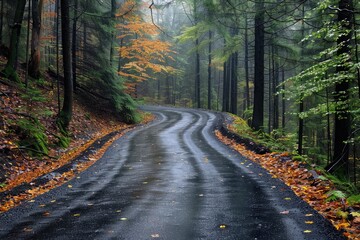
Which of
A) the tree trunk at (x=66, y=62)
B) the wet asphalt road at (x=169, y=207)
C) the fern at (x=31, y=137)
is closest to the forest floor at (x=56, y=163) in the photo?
the fern at (x=31, y=137)

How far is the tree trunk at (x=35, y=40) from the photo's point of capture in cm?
1881

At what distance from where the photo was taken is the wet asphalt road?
470cm

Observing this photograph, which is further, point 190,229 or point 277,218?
point 277,218

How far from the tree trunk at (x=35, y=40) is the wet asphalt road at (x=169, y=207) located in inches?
486

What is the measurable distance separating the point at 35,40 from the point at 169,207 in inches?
669

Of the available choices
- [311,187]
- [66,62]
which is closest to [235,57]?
[66,62]

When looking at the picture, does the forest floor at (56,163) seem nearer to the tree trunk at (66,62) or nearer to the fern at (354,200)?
the fern at (354,200)

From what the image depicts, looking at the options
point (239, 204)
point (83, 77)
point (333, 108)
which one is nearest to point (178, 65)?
point (83, 77)

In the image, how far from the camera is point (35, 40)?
19.3m

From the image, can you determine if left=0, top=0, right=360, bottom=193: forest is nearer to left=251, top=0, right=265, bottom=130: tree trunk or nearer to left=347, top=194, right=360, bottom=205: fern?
left=251, top=0, right=265, bottom=130: tree trunk

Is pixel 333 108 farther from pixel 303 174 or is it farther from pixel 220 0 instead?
pixel 220 0

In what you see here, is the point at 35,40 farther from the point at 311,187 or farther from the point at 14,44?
the point at 311,187

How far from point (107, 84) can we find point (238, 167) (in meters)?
16.4

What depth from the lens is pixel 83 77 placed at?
990 inches
